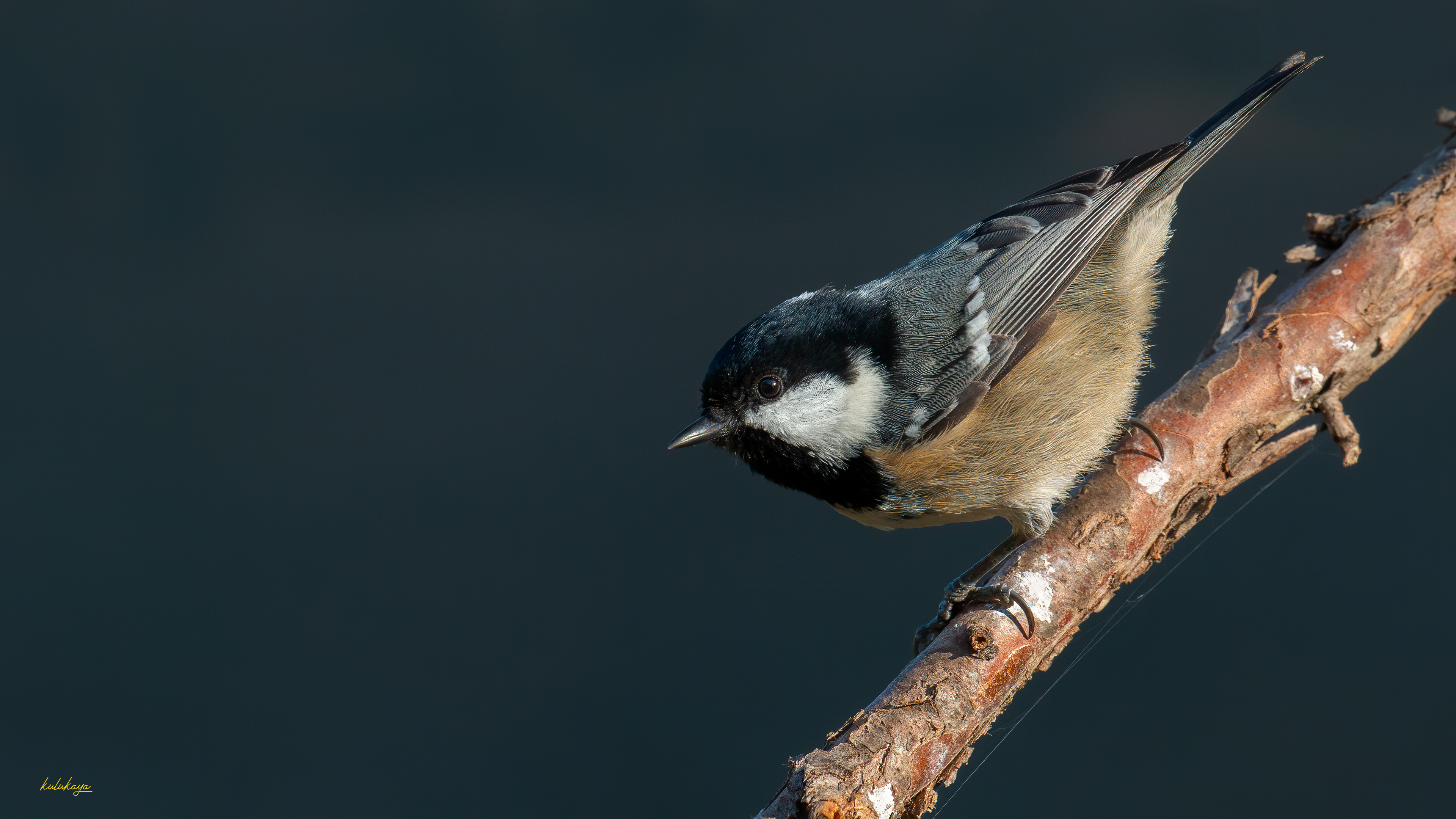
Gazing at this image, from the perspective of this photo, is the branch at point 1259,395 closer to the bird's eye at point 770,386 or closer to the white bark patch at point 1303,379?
the white bark patch at point 1303,379

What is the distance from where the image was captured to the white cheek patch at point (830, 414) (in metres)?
0.98

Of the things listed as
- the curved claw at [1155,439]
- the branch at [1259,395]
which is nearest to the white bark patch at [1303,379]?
the branch at [1259,395]

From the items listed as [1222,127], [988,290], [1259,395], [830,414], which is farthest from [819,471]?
[1222,127]

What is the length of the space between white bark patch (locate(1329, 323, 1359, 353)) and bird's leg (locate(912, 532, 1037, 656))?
378 millimetres

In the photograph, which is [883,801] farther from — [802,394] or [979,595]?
[802,394]

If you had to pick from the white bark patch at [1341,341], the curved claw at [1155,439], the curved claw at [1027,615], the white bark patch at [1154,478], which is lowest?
the curved claw at [1027,615]

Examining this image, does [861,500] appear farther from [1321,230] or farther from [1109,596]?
[1321,230]

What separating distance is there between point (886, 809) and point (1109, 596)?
36 centimetres

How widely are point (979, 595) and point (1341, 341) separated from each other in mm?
476

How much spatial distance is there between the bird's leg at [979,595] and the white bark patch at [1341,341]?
378mm

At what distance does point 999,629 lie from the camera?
86 cm

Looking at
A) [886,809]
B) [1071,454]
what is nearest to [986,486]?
[1071,454]

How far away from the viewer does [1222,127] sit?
1.10m

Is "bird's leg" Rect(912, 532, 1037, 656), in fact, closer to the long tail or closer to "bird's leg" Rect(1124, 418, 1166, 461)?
"bird's leg" Rect(1124, 418, 1166, 461)
